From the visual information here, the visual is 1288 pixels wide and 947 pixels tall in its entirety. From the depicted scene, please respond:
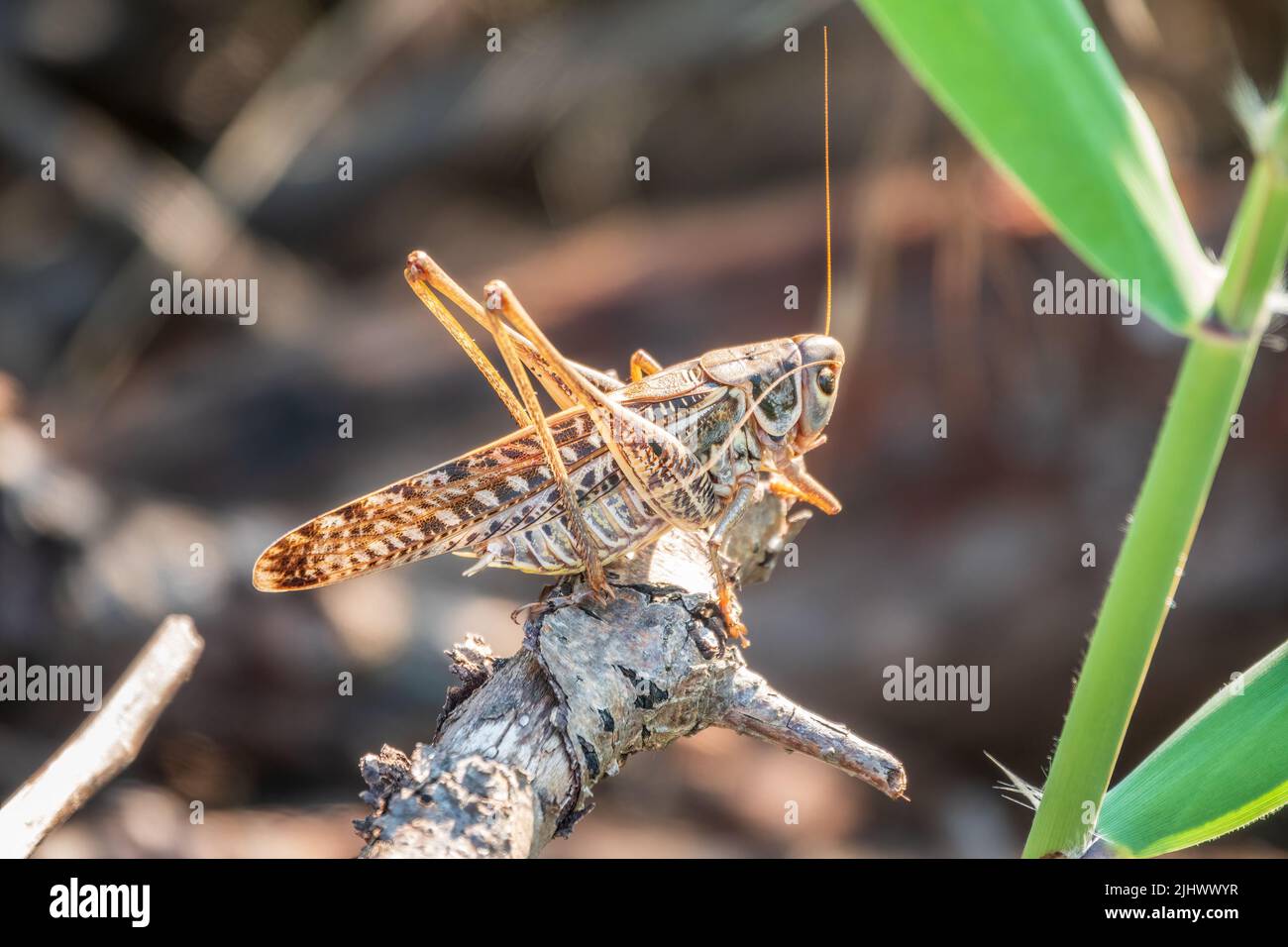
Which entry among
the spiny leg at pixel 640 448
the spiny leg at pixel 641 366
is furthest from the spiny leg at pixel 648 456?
the spiny leg at pixel 641 366

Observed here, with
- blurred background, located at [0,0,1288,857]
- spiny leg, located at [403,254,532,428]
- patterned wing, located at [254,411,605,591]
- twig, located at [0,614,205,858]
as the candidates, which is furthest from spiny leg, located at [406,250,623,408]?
blurred background, located at [0,0,1288,857]

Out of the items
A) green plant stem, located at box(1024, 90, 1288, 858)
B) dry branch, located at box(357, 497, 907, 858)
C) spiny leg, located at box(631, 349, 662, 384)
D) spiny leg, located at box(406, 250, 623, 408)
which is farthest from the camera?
spiny leg, located at box(631, 349, 662, 384)

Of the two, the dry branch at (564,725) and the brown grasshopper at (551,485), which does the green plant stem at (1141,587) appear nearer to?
the dry branch at (564,725)

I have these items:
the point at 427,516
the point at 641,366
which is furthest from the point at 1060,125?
the point at 641,366

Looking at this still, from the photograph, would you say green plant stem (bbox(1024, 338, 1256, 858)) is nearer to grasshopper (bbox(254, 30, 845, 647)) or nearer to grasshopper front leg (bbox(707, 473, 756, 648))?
grasshopper front leg (bbox(707, 473, 756, 648))

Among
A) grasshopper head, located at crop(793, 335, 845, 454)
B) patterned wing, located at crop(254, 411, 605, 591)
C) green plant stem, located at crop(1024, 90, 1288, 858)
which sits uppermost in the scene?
grasshopper head, located at crop(793, 335, 845, 454)

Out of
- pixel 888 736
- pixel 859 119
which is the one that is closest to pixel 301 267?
pixel 859 119

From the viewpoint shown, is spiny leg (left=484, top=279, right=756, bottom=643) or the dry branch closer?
the dry branch
